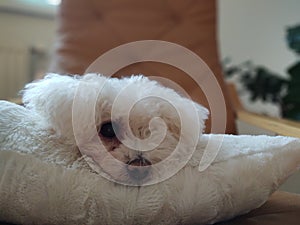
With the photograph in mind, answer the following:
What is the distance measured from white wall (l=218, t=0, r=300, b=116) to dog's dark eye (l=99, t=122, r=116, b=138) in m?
1.78

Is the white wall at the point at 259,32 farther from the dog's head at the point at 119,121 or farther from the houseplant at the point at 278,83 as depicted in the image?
the dog's head at the point at 119,121

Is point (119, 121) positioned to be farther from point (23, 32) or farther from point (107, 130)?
point (23, 32)

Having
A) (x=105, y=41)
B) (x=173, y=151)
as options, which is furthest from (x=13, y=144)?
(x=105, y=41)

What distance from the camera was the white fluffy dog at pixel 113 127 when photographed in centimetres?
48

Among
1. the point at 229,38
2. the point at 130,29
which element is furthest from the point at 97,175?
the point at 229,38

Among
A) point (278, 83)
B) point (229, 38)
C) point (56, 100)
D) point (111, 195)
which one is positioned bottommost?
point (111, 195)

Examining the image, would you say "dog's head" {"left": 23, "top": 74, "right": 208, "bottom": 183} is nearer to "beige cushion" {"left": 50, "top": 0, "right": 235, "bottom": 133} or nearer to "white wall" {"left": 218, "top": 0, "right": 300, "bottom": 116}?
"beige cushion" {"left": 50, "top": 0, "right": 235, "bottom": 133}

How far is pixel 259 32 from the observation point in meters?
2.19

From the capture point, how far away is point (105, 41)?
3.76 feet

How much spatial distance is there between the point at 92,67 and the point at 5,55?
117 cm

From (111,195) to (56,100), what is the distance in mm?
128

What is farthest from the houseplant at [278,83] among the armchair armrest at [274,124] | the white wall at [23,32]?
the white wall at [23,32]

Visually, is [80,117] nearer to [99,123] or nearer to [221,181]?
[99,123]

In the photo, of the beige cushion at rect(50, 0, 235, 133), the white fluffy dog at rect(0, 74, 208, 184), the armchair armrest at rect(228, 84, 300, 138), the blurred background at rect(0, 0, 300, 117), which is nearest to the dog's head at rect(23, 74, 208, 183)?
the white fluffy dog at rect(0, 74, 208, 184)
